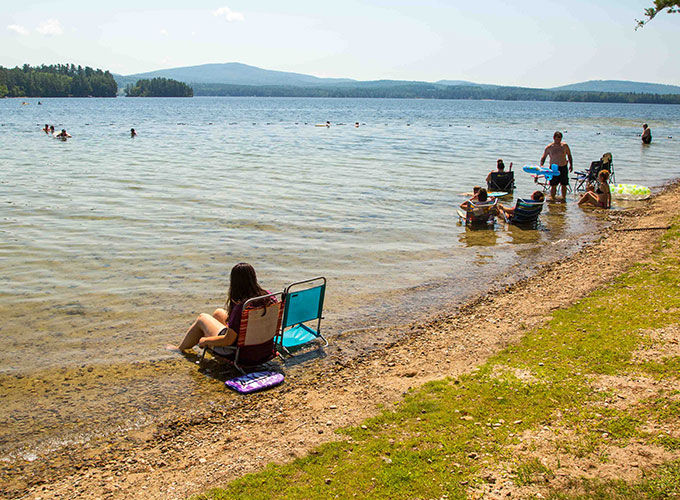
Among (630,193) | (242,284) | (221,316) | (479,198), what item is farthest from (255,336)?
(630,193)

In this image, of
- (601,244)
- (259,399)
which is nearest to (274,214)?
(601,244)

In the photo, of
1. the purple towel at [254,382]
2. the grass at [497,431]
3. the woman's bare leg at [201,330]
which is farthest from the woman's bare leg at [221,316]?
the grass at [497,431]

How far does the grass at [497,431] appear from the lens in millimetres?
4426

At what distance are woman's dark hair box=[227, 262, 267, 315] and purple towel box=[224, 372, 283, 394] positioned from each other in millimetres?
961

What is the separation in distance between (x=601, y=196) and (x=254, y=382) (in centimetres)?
1559

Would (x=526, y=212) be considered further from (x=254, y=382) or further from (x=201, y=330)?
(x=254, y=382)

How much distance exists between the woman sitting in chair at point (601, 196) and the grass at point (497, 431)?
12354 mm

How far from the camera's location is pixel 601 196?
18.7 meters

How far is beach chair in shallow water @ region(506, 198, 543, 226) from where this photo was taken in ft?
50.1

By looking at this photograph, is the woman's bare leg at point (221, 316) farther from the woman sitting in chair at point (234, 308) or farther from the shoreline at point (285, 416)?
the shoreline at point (285, 416)

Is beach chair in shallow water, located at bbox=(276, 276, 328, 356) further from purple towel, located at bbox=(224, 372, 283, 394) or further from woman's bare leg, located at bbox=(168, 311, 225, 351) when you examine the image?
woman's bare leg, located at bbox=(168, 311, 225, 351)

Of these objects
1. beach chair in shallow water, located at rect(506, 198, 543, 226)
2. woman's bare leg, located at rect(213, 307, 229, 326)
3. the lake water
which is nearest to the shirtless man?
the lake water

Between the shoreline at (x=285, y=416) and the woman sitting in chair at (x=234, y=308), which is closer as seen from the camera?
the shoreline at (x=285, y=416)

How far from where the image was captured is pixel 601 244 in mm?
13492
